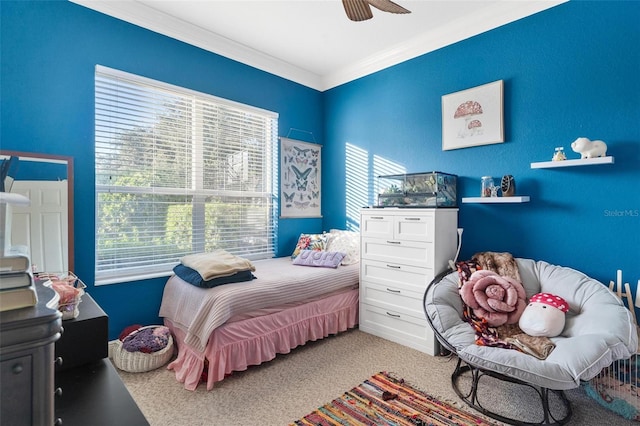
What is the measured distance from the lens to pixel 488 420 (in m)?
1.83

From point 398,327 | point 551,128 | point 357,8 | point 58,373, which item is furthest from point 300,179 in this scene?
point 58,373

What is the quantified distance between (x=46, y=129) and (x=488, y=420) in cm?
348

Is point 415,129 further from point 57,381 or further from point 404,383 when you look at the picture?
point 57,381

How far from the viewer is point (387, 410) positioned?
1.92 metres

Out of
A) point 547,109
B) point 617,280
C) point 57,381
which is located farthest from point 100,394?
point 547,109

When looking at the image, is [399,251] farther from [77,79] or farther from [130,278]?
[77,79]

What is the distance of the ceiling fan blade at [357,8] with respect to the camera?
173cm

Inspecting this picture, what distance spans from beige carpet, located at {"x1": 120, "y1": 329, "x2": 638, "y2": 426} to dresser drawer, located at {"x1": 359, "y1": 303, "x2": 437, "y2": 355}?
0.29 ft

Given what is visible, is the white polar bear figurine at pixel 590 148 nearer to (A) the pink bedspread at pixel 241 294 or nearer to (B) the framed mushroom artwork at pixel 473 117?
(B) the framed mushroom artwork at pixel 473 117

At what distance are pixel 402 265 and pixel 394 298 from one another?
Answer: 12.4 inches

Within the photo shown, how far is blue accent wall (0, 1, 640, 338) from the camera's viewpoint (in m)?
2.23

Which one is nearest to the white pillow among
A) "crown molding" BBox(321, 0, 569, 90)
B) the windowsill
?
the windowsill

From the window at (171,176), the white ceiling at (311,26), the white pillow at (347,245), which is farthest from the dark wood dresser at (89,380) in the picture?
the white ceiling at (311,26)

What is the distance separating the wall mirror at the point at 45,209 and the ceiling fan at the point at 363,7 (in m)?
2.23
